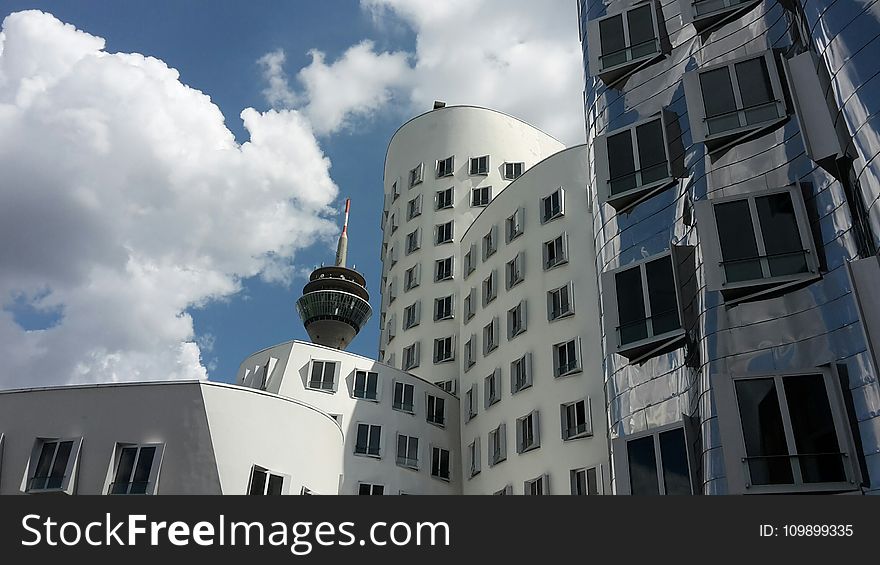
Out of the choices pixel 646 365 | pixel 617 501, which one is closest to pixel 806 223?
pixel 646 365

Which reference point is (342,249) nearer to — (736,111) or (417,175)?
(417,175)

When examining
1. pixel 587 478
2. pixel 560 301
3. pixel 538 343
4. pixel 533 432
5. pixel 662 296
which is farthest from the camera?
pixel 538 343

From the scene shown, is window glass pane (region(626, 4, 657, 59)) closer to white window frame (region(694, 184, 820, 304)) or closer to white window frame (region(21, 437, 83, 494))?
white window frame (region(694, 184, 820, 304))

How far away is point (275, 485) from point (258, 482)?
28.1 inches

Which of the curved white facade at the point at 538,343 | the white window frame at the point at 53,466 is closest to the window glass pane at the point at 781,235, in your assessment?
the curved white facade at the point at 538,343

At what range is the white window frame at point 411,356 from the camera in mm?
40438

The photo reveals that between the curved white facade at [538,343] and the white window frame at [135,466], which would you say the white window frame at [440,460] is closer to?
the curved white facade at [538,343]

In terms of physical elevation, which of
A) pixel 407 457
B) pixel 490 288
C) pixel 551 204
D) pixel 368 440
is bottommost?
pixel 407 457

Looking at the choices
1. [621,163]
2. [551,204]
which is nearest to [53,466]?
[621,163]

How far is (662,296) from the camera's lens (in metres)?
17.0

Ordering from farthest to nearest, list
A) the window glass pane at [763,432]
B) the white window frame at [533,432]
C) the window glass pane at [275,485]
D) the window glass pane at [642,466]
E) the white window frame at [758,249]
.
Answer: the white window frame at [533,432]
the window glass pane at [275,485]
the window glass pane at [642,466]
the white window frame at [758,249]
the window glass pane at [763,432]

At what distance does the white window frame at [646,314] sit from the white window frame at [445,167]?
2866cm

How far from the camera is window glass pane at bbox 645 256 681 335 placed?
54.8 feet

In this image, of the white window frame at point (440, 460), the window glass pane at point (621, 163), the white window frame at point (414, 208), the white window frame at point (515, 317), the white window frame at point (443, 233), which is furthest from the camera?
the white window frame at point (414, 208)
